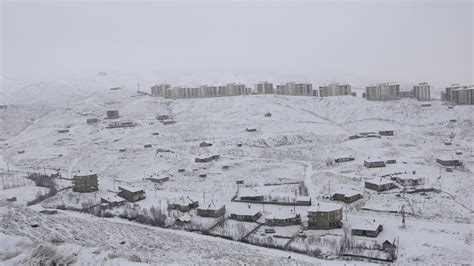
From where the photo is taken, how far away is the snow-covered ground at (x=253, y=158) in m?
27.4

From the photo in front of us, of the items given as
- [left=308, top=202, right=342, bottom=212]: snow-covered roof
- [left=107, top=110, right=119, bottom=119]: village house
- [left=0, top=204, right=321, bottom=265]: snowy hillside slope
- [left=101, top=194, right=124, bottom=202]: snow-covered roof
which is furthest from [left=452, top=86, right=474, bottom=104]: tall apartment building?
[left=101, top=194, right=124, bottom=202]: snow-covered roof

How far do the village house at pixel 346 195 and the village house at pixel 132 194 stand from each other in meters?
16.5

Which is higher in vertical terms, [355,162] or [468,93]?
[468,93]

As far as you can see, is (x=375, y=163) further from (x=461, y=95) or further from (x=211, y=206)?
(x=461, y=95)

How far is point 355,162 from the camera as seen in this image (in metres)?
46.7

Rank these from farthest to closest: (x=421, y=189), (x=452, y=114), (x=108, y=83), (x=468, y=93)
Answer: (x=108, y=83) < (x=468, y=93) < (x=452, y=114) < (x=421, y=189)

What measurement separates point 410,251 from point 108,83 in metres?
156

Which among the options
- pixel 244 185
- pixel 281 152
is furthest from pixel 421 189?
Answer: pixel 281 152

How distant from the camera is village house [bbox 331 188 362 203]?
34734 mm

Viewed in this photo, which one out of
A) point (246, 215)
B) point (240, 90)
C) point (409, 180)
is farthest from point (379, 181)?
point (240, 90)

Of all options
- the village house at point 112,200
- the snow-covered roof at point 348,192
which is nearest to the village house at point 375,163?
the snow-covered roof at point 348,192

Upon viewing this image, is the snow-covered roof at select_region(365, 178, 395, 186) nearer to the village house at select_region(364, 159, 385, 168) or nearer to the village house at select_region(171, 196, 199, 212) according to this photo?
the village house at select_region(364, 159, 385, 168)

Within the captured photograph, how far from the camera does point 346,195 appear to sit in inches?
1371

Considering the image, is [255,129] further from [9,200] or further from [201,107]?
[9,200]
